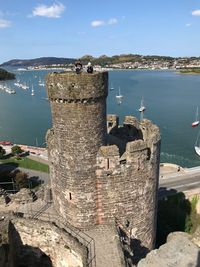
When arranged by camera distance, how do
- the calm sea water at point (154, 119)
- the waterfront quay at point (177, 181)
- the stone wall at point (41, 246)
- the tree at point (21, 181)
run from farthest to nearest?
the calm sea water at point (154, 119)
the tree at point (21, 181)
the waterfront quay at point (177, 181)
the stone wall at point (41, 246)

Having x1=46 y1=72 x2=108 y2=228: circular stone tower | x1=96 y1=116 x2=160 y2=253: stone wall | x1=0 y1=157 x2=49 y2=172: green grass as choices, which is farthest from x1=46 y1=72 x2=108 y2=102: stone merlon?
x1=0 y1=157 x2=49 y2=172: green grass

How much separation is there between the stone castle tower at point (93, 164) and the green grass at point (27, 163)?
24.2 meters

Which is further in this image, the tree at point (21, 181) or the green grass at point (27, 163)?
the green grass at point (27, 163)

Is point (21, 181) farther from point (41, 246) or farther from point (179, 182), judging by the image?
point (41, 246)

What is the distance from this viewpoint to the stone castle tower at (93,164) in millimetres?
10516

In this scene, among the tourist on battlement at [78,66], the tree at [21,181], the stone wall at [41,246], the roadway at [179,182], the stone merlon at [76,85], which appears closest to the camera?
the stone merlon at [76,85]

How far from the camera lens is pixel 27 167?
120 feet

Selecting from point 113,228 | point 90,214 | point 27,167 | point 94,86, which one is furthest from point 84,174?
point 27,167

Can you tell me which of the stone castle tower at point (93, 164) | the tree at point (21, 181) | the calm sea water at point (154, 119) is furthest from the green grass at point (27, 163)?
the stone castle tower at point (93, 164)

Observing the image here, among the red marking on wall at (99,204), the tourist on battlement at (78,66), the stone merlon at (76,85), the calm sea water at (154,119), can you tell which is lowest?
the calm sea water at (154,119)

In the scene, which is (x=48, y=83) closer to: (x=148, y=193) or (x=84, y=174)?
(x=84, y=174)

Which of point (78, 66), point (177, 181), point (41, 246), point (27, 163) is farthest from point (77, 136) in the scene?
point (27, 163)

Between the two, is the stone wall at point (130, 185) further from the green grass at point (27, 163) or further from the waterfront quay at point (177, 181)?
the green grass at point (27, 163)

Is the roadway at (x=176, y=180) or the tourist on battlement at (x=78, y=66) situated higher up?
the tourist on battlement at (x=78, y=66)
